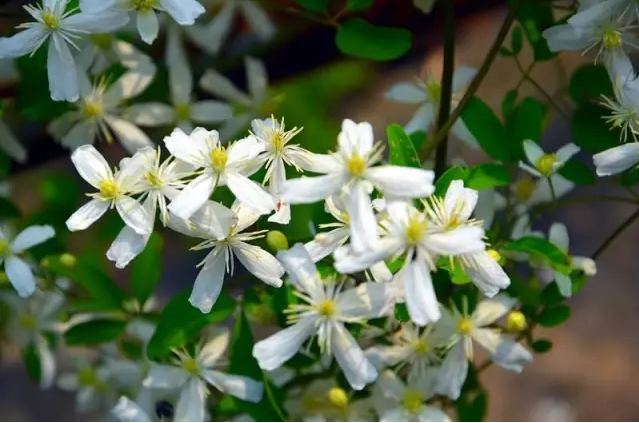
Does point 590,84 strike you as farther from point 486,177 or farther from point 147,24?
point 147,24

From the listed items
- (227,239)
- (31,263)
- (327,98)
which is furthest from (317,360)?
(327,98)

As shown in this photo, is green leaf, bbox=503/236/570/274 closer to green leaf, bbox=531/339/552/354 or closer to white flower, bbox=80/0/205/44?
green leaf, bbox=531/339/552/354

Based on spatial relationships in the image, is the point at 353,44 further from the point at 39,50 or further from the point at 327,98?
the point at 327,98

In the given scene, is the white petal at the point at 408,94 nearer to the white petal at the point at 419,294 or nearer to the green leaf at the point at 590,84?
the green leaf at the point at 590,84

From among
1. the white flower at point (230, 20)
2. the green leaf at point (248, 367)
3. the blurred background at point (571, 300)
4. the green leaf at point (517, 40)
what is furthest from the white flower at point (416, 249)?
the blurred background at point (571, 300)

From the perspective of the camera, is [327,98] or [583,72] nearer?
[583,72]

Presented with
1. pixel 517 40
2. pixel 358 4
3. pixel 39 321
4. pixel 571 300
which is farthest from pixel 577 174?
pixel 571 300

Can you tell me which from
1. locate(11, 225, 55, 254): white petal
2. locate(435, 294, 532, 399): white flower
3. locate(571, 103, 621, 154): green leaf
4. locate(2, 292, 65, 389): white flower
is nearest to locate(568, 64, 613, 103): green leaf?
locate(571, 103, 621, 154): green leaf
